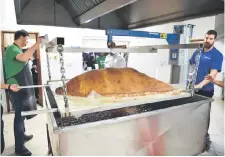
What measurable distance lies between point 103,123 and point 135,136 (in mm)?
227

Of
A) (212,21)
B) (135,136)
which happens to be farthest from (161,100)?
(212,21)

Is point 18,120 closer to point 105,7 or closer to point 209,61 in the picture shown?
point 105,7

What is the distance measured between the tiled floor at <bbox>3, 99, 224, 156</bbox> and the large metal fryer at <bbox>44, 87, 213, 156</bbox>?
33cm

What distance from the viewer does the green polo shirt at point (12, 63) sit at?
5.80ft

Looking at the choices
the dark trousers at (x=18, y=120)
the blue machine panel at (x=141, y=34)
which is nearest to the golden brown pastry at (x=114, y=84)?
the blue machine panel at (x=141, y=34)

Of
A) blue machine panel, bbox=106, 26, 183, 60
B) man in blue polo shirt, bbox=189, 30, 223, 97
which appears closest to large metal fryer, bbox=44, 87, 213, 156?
blue machine panel, bbox=106, 26, 183, 60

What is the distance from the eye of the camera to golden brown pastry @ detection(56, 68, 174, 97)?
1215 millimetres

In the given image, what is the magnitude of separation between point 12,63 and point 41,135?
3.52ft

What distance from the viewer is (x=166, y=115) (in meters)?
1.02

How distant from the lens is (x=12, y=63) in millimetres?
1788

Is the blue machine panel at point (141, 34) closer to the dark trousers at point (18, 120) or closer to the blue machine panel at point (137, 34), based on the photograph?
the blue machine panel at point (137, 34)

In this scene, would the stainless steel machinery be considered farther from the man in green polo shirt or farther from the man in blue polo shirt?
the man in green polo shirt

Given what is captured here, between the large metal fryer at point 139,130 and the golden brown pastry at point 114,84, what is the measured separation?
19cm

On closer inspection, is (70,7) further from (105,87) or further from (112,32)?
(105,87)
